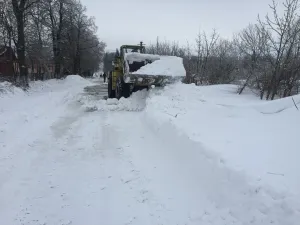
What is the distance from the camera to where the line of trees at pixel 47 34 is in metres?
22.5

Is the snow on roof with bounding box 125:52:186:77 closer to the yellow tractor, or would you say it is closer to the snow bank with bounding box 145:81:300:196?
the yellow tractor

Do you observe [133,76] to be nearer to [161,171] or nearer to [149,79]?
[149,79]

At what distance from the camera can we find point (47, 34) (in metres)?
38.4

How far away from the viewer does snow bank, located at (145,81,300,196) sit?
12.7 feet

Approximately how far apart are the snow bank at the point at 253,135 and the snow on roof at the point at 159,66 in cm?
322

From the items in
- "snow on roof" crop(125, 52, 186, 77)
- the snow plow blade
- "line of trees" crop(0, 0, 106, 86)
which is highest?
"line of trees" crop(0, 0, 106, 86)

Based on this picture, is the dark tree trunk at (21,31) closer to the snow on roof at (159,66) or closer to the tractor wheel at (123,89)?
the tractor wheel at (123,89)

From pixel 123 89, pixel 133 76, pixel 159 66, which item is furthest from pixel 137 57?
pixel 123 89

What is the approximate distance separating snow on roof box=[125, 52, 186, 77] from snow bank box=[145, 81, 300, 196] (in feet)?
10.6

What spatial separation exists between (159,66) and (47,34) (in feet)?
99.0

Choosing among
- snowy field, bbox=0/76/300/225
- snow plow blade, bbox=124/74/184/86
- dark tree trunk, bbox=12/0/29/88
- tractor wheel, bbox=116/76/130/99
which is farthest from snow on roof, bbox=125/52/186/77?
dark tree trunk, bbox=12/0/29/88

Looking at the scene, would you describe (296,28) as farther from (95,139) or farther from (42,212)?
(42,212)

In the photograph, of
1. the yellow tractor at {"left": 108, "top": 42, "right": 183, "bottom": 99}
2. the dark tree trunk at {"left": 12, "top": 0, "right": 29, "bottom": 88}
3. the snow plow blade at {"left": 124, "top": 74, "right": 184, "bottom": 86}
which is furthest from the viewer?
the dark tree trunk at {"left": 12, "top": 0, "right": 29, "bottom": 88}

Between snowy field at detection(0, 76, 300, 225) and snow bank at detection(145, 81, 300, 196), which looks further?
snow bank at detection(145, 81, 300, 196)
